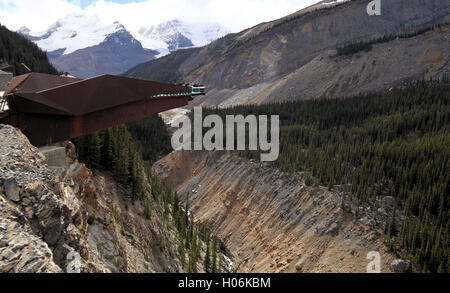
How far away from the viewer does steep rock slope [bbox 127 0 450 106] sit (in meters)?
87.1

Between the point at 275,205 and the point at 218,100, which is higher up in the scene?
the point at 218,100

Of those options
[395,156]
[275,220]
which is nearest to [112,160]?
[275,220]

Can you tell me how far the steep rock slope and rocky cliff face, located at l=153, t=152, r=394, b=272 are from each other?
5081 centimetres

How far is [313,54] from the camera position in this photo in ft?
389

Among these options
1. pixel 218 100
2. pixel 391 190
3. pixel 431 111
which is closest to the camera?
pixel 391 190

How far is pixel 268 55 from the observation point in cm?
12425

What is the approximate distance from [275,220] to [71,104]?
2742 centimetres

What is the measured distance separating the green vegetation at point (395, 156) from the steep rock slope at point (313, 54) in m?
28.3

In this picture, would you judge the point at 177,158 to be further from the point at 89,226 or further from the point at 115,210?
the point at 89,226

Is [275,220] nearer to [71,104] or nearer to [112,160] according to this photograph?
[112,160]

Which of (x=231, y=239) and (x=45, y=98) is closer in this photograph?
(x=45, y=98)

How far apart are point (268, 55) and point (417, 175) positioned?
101m
